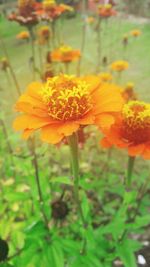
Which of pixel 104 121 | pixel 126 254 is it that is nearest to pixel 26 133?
pixel 104 121

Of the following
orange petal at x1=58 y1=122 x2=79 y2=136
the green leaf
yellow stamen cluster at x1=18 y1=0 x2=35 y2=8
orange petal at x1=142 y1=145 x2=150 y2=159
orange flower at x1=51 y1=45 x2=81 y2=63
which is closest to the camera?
orange petal at x1=58 y1=122 x2=79 y2=136

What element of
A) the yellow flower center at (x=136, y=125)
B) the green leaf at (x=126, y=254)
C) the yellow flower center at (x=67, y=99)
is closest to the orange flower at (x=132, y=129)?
the yellow flower center at (x=136, y=125)

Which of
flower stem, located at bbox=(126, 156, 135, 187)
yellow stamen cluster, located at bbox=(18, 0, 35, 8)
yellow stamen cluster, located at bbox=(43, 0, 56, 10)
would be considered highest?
yellow stamen cluster, located at bbox=(18, 0, 35, 8)

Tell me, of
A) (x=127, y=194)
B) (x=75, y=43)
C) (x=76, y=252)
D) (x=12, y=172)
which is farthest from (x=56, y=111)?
(x=75, y=43)

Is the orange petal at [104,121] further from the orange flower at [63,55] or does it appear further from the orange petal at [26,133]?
the orange flower at [63,55]

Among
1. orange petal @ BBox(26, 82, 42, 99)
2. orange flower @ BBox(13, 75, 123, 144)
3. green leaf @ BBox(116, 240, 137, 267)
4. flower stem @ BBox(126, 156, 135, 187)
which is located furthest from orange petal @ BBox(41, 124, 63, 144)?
green leaf @ BBox(116, 240, 137, 267)

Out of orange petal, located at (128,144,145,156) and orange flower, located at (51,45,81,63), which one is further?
orange flower, located at (51,45,81,63)

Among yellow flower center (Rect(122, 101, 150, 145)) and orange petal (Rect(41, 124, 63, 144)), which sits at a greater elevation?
orange petal (Rect(41, 124, 63, 144))

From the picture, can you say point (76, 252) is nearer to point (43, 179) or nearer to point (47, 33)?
point (43, 179)

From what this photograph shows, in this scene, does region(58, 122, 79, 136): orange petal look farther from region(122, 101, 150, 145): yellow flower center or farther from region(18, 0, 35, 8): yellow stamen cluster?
region(18, 0, 35, 8): yellow stamen cluster
